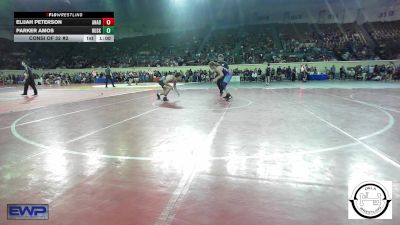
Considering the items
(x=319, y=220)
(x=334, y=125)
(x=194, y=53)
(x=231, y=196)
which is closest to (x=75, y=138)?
(x=231, y=196)

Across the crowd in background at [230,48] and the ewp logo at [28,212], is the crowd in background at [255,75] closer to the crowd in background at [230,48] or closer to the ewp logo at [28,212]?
the crowd in background at [230,48]

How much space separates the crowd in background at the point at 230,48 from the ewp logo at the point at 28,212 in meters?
36.1

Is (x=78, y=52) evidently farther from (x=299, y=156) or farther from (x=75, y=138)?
(x=299, y=156)

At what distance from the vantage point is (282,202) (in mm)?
4031

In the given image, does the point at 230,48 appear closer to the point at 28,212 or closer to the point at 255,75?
the point at 255,75

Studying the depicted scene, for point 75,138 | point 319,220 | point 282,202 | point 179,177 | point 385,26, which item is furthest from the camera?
point 385,26

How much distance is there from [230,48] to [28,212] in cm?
4197

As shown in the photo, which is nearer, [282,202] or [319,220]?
[319,220]

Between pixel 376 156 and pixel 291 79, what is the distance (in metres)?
29.5

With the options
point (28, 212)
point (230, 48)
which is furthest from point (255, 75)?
point (28, 212)

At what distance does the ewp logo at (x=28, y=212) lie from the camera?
3.69 m
